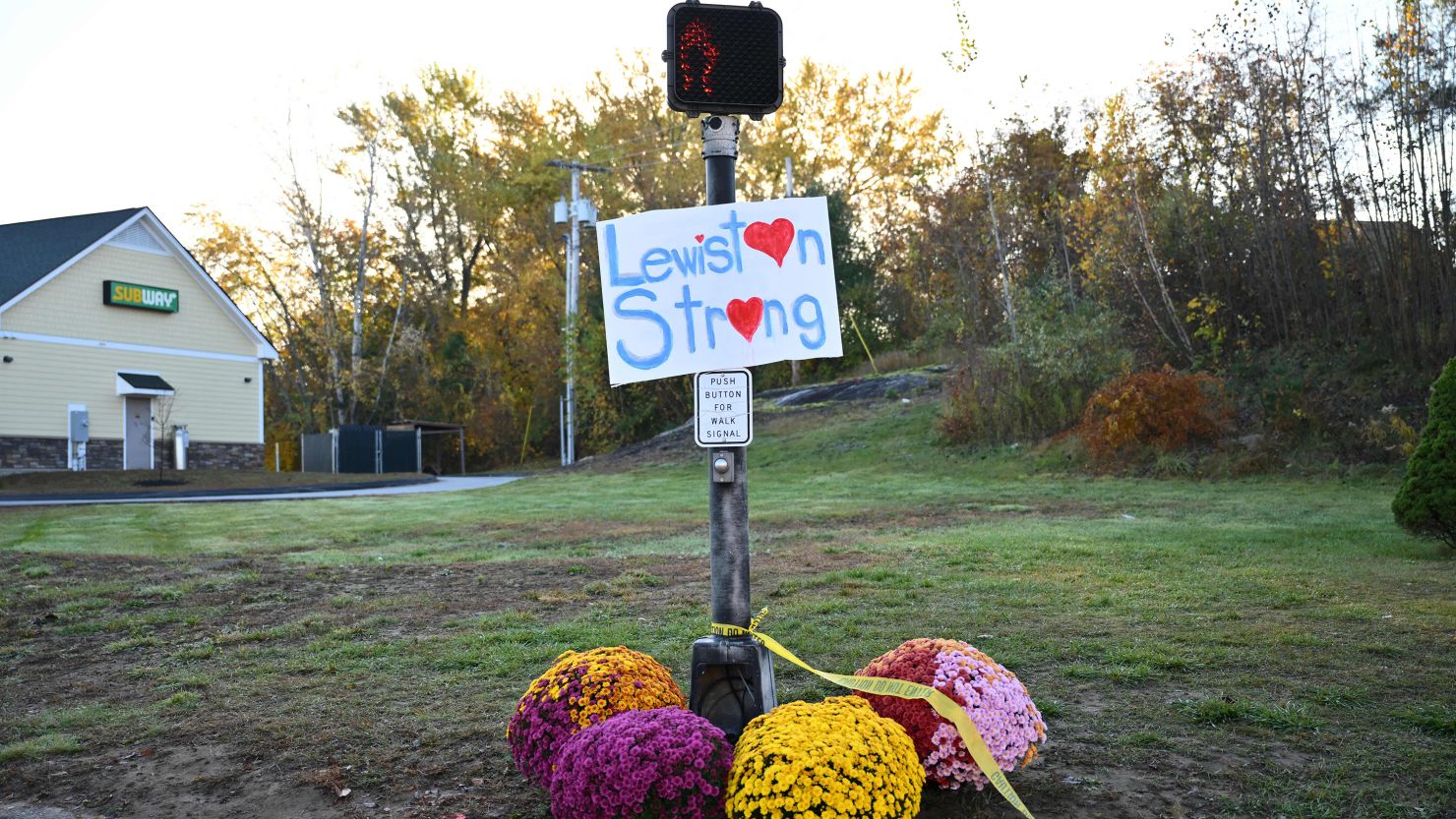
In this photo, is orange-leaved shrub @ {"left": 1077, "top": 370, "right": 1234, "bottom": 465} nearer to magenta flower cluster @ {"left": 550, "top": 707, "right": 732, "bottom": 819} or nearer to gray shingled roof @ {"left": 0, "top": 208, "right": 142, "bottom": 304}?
magenta flower cluster @ {"left": 550, "top": 707, "right": 732, "bottom": 819}

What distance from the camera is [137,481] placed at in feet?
82.9

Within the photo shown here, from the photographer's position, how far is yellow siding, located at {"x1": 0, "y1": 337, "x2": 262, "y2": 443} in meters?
28.0

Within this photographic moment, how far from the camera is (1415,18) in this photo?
1524 centimetres

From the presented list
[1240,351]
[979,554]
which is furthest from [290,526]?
[1240,351]

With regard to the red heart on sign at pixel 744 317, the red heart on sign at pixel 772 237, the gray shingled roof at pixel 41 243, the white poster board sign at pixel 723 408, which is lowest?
the white poster board sign at pixel 723 408

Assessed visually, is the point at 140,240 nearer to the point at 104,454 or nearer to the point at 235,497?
the point at 104,454

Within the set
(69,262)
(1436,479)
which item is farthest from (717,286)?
(69,262)

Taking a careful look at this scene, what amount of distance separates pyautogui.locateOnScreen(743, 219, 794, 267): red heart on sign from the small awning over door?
3070 cm

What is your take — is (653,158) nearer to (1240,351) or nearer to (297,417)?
(297,417)

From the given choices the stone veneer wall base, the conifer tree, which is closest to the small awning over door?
the stone veneer wall base

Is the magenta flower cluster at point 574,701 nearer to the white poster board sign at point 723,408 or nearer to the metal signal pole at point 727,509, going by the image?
the metal signal pole at point 727,509

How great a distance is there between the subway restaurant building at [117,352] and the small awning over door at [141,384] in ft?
0.11

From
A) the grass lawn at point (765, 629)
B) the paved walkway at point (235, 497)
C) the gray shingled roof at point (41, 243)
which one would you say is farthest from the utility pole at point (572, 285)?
the grass lawn at point (765, 629)

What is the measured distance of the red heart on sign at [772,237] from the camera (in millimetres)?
3867
